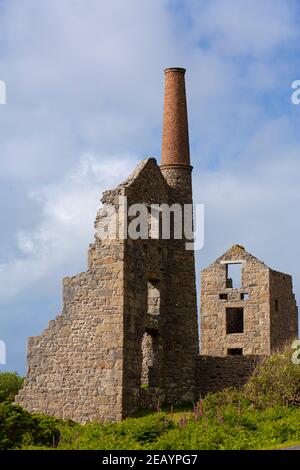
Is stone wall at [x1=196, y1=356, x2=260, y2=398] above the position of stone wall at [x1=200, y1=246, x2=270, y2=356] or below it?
below

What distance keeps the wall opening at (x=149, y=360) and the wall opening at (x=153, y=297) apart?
80cm

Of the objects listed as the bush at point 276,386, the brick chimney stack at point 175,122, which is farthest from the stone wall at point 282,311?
the bush at point 276,386

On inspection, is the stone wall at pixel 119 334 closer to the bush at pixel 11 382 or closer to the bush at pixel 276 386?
the bush at pixel 276 386

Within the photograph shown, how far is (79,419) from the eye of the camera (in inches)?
1394

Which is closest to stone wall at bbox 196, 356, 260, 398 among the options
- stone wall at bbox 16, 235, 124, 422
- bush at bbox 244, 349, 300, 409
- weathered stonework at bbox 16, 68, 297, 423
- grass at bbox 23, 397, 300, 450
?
weathered stonework at bbox 16, 68, 297, 423

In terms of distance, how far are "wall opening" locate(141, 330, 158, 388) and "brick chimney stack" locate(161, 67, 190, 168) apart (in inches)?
257

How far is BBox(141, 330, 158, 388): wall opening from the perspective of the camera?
3772cm

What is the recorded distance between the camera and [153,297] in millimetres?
38562

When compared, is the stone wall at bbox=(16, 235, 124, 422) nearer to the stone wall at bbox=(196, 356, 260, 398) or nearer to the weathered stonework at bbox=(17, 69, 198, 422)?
the weathered stonework at bbox=(17, 69, 198, 422)

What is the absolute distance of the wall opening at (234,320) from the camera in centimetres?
4862

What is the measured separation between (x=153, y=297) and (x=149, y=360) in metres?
2.27

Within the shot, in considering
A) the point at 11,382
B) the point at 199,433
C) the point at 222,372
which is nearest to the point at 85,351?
the point at 222,372

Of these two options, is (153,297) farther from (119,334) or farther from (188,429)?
(188,429)
